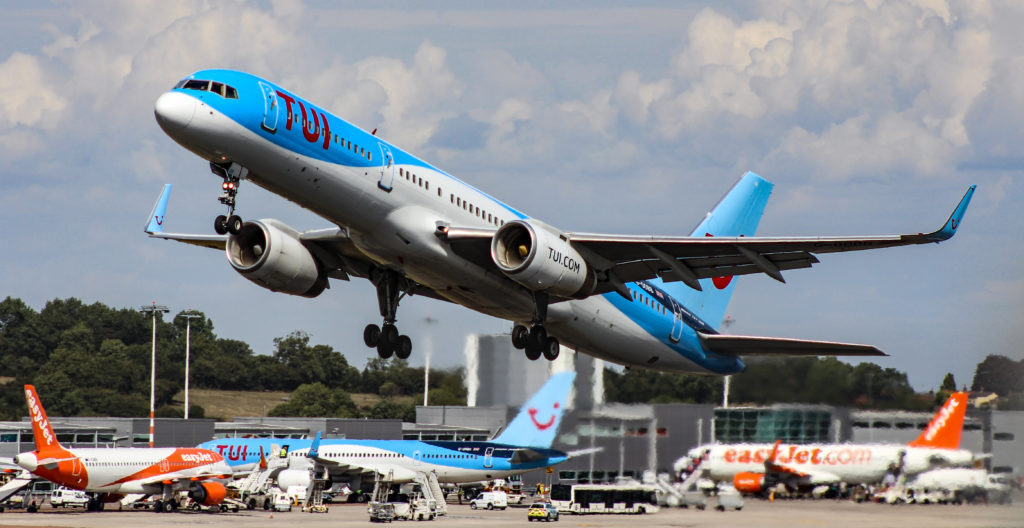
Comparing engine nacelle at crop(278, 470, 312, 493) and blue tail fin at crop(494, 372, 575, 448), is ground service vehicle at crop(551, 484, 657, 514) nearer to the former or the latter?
blue tail fin at crop(494, 372, 575, 448)

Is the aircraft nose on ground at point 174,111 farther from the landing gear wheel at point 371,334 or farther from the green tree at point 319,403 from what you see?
the green tree at point 319,403

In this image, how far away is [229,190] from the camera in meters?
29.2

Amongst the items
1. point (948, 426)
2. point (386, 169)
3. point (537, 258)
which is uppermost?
point (386, 169)

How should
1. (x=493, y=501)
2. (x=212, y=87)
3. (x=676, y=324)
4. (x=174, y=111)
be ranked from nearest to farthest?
(x=174, y=111) → (x=212, y=87) → (x=676, y=324) → (x=493, y=501)

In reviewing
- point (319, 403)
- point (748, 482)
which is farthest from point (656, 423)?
point (319, 403)

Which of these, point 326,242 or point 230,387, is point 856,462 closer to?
point 326,242

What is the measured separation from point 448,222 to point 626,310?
7.94 meters

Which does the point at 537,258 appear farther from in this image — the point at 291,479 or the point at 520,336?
the point at 291,479

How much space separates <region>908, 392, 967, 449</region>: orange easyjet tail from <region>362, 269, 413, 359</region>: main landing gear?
589 inches

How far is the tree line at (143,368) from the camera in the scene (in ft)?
397

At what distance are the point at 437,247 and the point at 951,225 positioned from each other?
1248 centimetres

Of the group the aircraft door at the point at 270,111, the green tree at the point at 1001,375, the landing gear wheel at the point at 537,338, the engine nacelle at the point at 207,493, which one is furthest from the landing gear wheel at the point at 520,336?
the engine nacelle at the point at 207,493

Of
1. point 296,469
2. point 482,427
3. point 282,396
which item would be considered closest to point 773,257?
point 482,427

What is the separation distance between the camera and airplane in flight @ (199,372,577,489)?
64.4m
